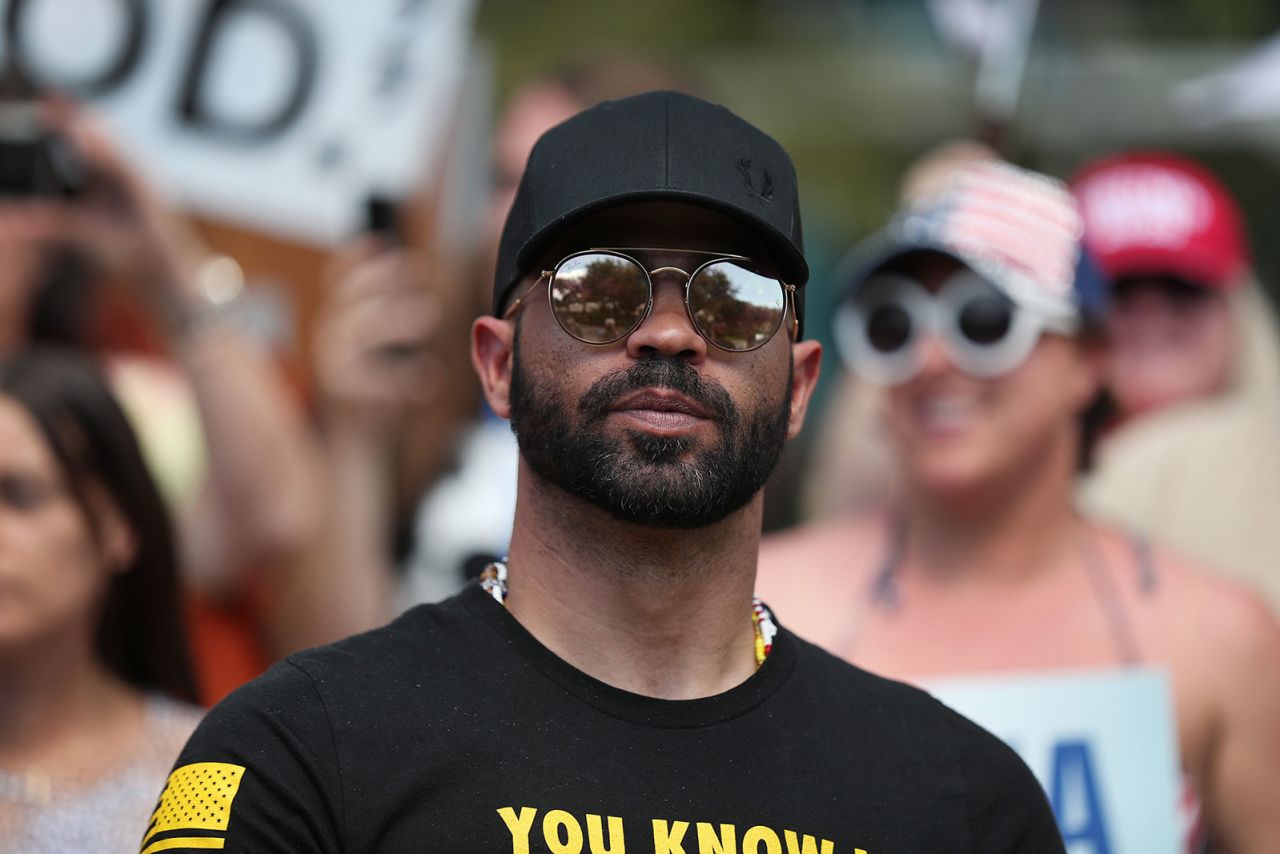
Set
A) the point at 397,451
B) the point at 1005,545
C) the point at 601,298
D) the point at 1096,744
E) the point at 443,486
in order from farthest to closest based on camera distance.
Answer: the point at 397,451 < the point at 443,486 < the point at 1005,545 < the point at 1096,744 < the point at 601,298

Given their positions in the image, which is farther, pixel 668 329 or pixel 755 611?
pixel 755 611

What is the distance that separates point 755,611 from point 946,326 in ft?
4.89

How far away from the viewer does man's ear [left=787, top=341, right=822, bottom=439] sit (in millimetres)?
2465

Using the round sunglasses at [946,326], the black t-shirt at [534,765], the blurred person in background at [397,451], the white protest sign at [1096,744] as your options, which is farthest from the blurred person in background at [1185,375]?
the black t-shirt at [534,765]

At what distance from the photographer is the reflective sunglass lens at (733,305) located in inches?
88.4

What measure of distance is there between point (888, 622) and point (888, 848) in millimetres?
1614

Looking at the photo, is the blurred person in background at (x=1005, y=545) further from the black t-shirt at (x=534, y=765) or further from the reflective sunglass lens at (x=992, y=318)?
the black t-shirt at (x=534, y=765)

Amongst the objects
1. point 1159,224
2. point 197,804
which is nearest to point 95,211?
Answer: point 197,804

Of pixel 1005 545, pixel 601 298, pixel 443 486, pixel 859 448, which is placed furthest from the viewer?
pixel 859 448

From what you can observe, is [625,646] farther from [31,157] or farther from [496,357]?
[31,157]

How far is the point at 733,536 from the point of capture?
2.34m

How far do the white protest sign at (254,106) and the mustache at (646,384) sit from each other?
2.37 meters

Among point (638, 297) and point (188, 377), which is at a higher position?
point (188, 377)

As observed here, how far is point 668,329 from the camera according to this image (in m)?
2.23
